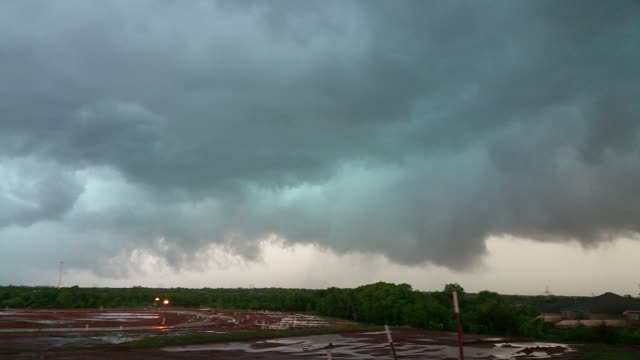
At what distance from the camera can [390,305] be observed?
98188 mm

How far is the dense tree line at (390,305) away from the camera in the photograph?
72.1 meters

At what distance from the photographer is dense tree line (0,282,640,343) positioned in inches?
2840

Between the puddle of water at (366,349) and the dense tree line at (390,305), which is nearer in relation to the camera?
the puddle of water at (366,349)

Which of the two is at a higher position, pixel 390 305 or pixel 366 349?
pixel 390 305

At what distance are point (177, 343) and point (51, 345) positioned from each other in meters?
9.89

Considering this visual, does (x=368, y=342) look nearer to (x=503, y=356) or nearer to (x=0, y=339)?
(x=503, y=356)

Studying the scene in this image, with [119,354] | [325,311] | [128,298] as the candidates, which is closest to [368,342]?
[119,354]

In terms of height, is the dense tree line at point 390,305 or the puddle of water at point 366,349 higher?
the dense tree line at point 390,305

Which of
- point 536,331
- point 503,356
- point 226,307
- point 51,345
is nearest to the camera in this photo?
point 503,356

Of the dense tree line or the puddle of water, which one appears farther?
the dense tree line

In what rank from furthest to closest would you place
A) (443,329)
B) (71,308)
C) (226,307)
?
(226,307) → (71,308) → (443,329)

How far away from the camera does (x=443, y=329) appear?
7912 centimetres

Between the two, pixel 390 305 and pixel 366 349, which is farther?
pixel 390 305

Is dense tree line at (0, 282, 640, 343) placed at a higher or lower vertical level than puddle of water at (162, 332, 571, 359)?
higher
